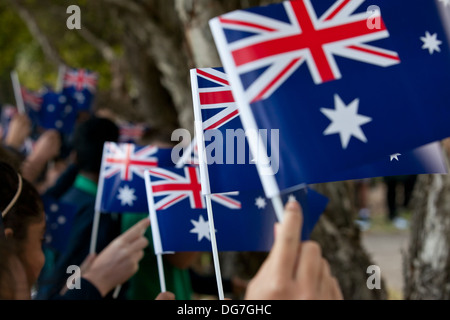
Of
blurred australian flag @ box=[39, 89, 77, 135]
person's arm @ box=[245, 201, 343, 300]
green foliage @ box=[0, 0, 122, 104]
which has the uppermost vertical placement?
green foliage @ box=[0, 0, 122, 104]

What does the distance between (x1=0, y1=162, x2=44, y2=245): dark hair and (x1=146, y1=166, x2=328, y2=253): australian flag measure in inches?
20.8

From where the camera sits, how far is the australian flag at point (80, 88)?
6.52 metres

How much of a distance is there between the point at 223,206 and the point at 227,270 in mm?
3053

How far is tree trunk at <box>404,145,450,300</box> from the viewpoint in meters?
3.40

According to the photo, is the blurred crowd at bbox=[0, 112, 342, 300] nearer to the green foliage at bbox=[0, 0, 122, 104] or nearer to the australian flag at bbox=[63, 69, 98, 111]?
the australian flag at bbox=[63, 69, 98, 111]

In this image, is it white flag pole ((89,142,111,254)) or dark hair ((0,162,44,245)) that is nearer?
dark hair ((0,162,44,245))

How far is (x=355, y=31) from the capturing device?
169cm

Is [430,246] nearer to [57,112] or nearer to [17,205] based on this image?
[17,205]

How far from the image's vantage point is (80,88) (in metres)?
6.66

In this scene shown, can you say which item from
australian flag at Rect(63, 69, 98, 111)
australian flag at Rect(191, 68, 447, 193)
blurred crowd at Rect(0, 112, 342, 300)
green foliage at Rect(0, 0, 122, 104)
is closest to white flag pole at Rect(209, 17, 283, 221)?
blurred crowd at Rect(0, 112, 342, 300)

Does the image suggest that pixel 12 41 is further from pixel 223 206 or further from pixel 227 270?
pixel 223 206

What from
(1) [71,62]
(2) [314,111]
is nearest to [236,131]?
(2) [314,111]

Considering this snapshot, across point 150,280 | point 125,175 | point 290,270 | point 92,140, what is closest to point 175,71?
point 92,140

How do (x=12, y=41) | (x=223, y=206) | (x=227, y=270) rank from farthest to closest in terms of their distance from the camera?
1. (x=12, y=41)
2. (x=227, y=270)
3. (x=223, y=206)
